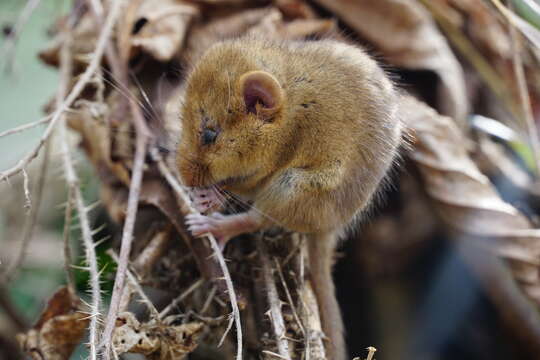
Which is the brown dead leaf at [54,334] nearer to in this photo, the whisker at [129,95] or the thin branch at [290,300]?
the thin branch at [290,300]

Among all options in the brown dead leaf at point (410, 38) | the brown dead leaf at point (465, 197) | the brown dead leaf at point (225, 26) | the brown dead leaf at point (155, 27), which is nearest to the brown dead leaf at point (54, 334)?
the brown dead leaf at point (155, 27)

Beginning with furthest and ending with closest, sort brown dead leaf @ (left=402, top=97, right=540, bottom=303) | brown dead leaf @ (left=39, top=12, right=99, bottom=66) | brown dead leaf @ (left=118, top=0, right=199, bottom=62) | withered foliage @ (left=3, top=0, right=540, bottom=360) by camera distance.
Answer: brown dead leaf @ (left=39, top=12, right=99, bottom=66)
brown dead leaf @ (left=118, top=0, right=199, bottom=62)
brown dead leaf @ (left=402, top=97, right=540, bottom=303)
withered foliage @ (left=3, top=0, right=540, bottom=360)

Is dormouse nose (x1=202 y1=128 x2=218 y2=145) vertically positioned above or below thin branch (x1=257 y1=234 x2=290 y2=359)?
above

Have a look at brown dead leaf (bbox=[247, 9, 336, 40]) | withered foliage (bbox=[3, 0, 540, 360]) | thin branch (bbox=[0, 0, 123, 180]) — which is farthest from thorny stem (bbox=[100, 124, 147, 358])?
brown dead leaf (bbox=[247, 9, 336, 40])

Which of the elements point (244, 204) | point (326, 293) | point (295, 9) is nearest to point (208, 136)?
point (244, 204)

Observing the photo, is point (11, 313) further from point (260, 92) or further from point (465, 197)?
point (465, 197)

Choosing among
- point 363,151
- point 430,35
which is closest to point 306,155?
point 363,151

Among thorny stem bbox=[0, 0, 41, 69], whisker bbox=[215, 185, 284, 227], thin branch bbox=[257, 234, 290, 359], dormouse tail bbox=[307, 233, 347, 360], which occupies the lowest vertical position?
dormouse tail bbox=[307, 233, 347, 360]

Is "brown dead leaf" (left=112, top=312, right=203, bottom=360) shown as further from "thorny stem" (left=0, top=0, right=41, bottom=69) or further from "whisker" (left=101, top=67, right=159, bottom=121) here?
"thorny stem" (left=0, top=0, right=41, bottom=69)
